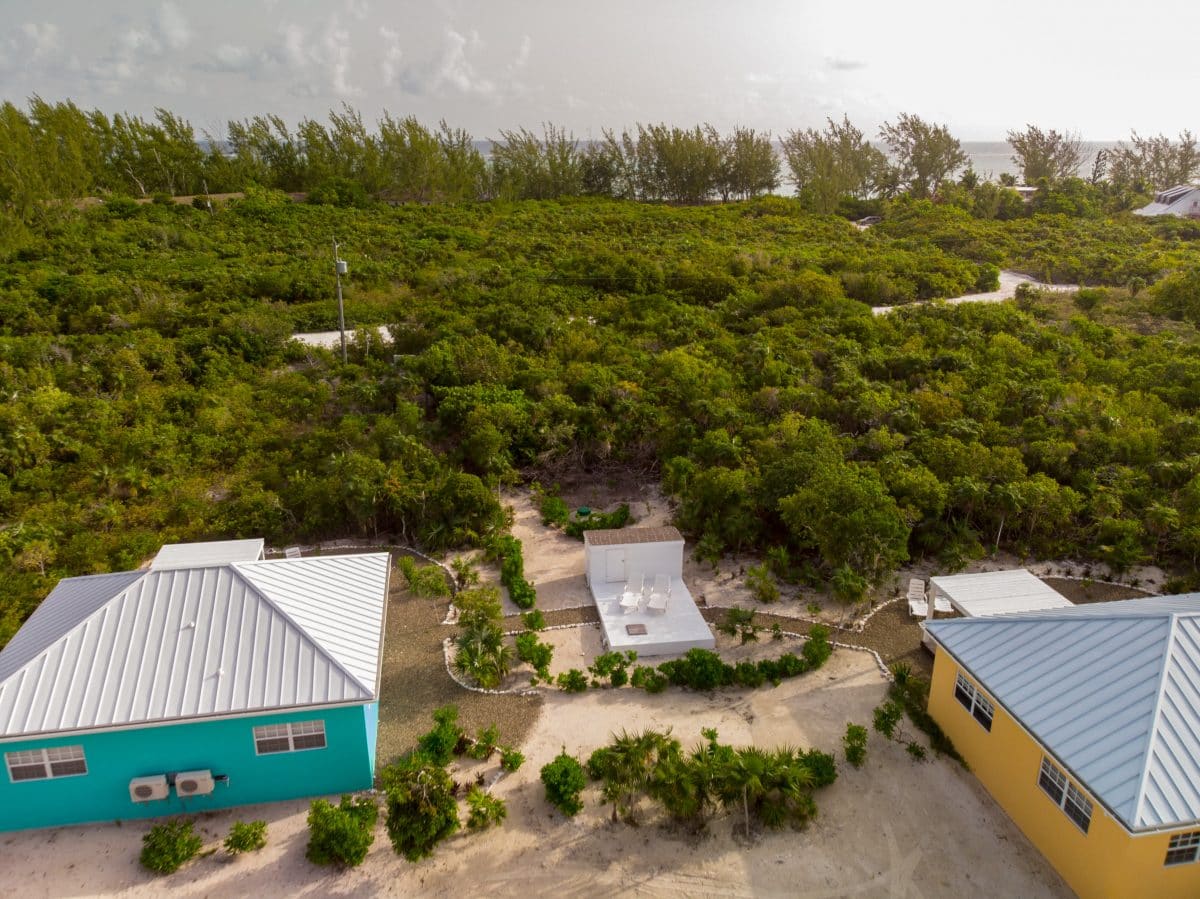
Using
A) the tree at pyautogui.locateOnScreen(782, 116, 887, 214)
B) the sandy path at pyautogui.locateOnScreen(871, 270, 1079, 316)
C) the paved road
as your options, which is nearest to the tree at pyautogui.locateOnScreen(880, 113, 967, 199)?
the tree at pyautogui.locateOnScreen(782, 116, 887, 214)

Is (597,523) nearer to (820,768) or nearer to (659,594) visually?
(659,594)

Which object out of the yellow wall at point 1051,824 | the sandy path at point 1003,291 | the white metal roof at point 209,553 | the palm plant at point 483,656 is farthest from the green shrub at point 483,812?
the sandy path at point 1003,291

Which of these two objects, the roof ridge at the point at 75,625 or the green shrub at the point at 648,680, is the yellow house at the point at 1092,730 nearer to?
the green shrub at the point at 648,680

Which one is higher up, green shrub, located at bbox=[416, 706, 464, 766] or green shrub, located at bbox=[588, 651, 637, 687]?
green shrub, located at bbox=[588, 651, 637, 687]

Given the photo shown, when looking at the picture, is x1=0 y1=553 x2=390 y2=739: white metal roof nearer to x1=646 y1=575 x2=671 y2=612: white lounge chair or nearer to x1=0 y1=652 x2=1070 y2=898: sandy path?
x1=0 y1=652 x2=1070 y2=898: sandy path

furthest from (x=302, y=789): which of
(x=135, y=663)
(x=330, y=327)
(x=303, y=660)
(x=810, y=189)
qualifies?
(x=810, y=189)

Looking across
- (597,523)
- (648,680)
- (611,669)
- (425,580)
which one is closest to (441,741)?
(611,669)
